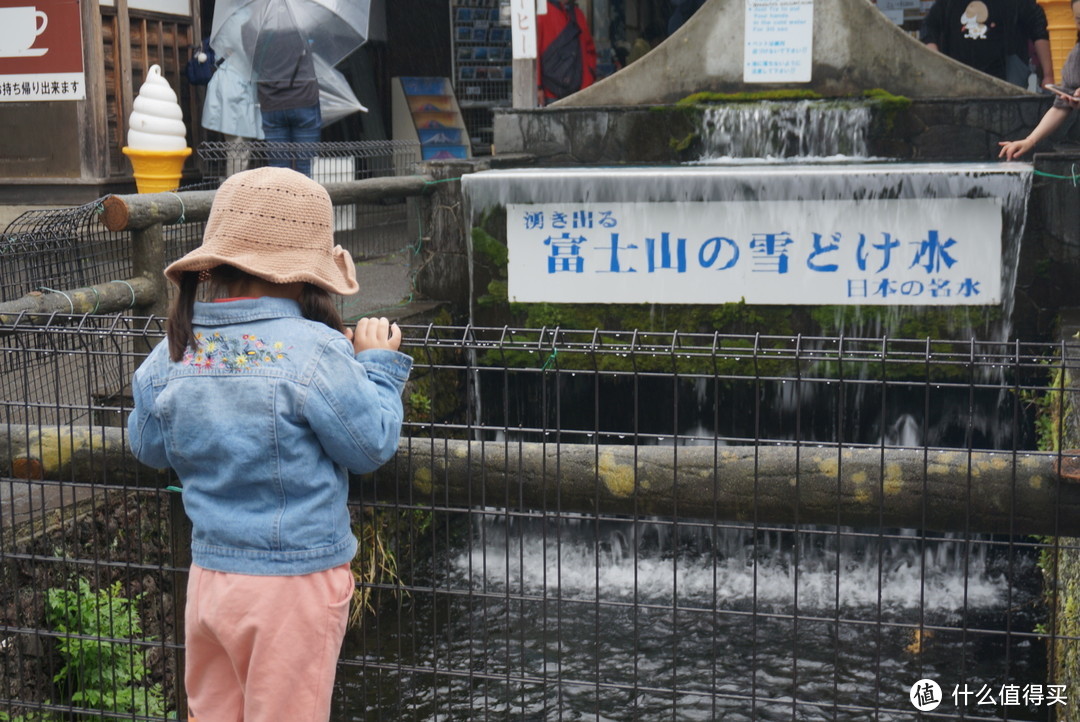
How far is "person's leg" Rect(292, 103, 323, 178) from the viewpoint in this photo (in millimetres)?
8831

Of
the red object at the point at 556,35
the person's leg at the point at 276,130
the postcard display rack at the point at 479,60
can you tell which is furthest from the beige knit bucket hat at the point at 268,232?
the postcard display rack at the point at 479,60

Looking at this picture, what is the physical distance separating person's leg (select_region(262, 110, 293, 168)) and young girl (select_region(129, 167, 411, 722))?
653 centimetres

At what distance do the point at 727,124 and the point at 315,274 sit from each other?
693 cm

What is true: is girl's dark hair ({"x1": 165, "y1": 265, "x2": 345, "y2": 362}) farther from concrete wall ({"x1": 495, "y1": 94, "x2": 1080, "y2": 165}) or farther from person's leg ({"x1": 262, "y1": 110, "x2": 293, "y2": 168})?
concrete wall ({"x1": 495, "y1": 94, "x2": 1080, "y2": 165})

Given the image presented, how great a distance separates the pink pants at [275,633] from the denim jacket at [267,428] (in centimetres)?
4

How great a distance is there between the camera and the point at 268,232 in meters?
2.53

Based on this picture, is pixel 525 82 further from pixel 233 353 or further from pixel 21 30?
pixel 233 353

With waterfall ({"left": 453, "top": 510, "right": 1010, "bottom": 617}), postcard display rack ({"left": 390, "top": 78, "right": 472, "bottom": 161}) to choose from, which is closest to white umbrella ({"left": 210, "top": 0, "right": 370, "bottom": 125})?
postcard display rack ({"left": 390, "top": 78, "right": 472, "bottom": 161})

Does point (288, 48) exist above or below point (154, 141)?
above

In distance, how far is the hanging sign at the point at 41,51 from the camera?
32.5ft

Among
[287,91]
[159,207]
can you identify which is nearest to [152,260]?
[159,207]

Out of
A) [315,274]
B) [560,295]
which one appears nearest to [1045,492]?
[315,274]

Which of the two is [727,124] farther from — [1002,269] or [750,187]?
[1002,269]

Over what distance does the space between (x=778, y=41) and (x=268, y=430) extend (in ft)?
25.0
